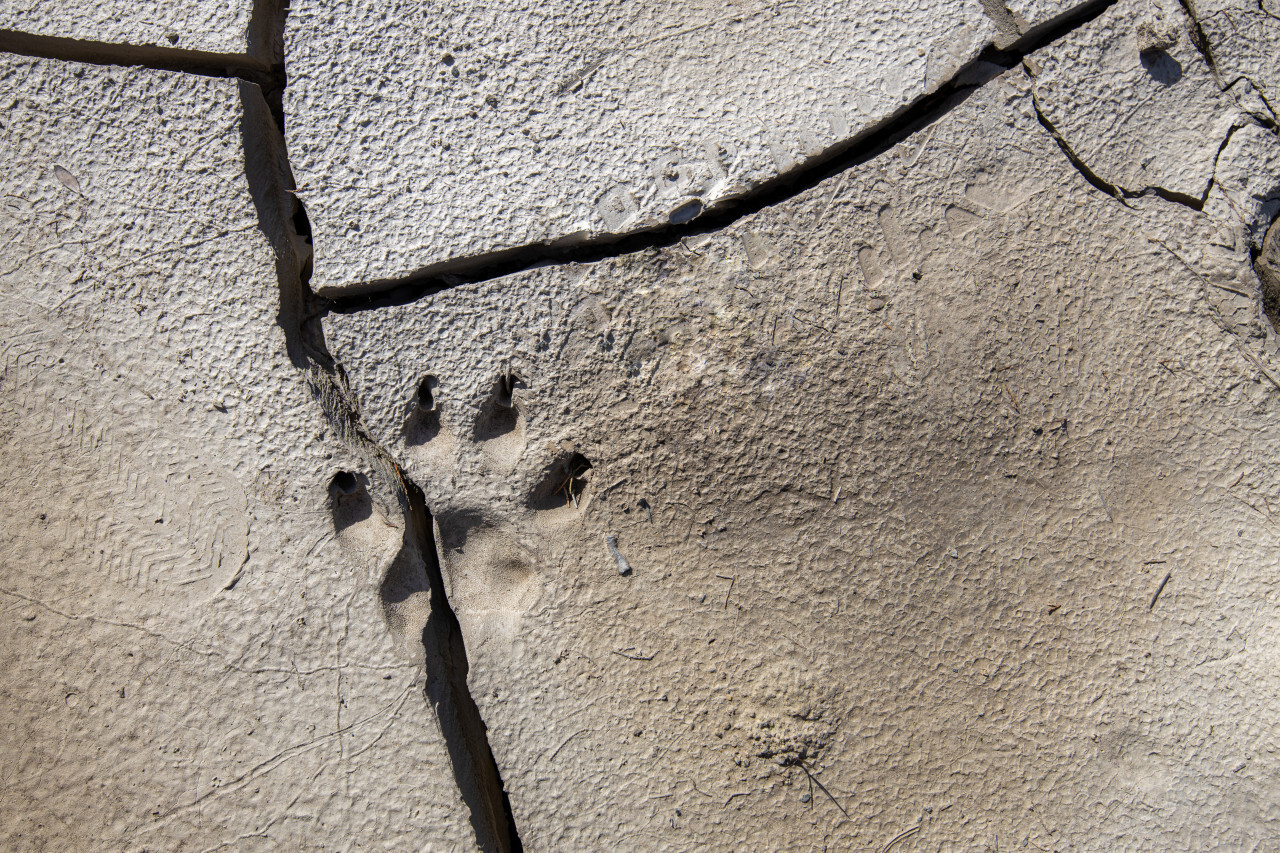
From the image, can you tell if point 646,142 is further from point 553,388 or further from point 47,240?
point 47,240

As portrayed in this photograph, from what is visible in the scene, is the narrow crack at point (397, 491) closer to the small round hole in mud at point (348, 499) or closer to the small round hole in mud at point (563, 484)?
the small round hole in mud at point (348, 499)

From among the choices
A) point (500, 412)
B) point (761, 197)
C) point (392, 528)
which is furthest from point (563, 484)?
point (761, 197)

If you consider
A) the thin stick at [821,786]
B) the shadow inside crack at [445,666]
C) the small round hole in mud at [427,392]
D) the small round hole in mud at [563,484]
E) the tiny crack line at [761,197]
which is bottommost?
the thin stick at [821,786]

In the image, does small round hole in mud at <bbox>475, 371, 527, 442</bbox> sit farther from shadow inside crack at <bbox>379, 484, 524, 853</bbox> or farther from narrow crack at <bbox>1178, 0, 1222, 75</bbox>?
narrow crack at <bbox>1178, 0, 1222, 75</bbox>

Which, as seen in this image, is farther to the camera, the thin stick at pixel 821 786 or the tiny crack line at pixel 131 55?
the tiny crack line at pixel 131 55

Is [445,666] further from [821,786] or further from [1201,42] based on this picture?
[1201,42]

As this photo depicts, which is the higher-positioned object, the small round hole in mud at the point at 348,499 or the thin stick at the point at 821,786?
the small round hole in mud at the point at 348,499

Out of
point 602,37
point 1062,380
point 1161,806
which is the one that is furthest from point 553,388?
point 1161,806

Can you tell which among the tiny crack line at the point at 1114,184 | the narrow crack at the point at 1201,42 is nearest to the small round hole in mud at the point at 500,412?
the tiny crack line at the point at 1114,184
